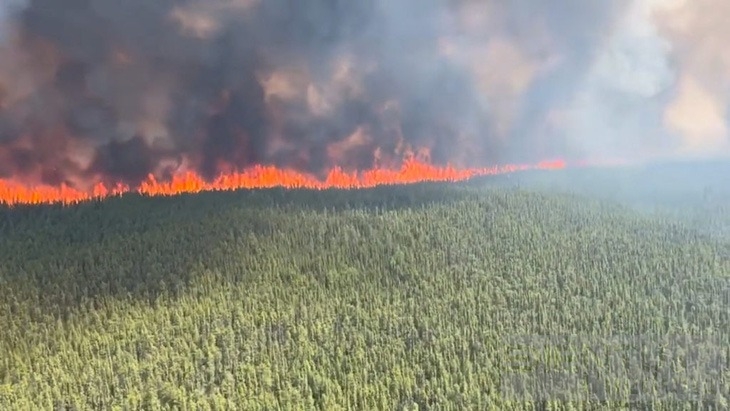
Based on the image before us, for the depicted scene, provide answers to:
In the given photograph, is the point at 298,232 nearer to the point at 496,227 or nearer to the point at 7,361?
the point at 496,227

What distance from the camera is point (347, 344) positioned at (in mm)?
131375

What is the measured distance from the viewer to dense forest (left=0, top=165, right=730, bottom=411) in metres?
114

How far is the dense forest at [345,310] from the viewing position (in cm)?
11394

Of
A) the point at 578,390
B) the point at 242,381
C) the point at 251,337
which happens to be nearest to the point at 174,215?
the point at 251,337

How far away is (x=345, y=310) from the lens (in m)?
147

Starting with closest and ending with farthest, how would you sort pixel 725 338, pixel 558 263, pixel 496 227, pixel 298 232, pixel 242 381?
pixel 242 381 → pixel 725 338 → pixel 558 263 → pixel 298 232 → pixel 496 227

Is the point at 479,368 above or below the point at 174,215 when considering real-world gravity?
below

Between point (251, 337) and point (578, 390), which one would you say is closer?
point (578, 390)

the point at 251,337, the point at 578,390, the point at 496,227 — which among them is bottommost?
the point at 578,390

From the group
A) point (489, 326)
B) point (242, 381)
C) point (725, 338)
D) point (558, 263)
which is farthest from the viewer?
point (558, 263)

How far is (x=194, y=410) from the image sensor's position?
349ft

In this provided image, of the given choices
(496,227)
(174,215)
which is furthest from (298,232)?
(496,227)

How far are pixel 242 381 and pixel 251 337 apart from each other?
14674mm

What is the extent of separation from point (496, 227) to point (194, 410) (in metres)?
109
